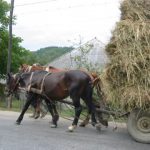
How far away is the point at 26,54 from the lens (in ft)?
131

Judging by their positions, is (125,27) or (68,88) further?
(68,88)

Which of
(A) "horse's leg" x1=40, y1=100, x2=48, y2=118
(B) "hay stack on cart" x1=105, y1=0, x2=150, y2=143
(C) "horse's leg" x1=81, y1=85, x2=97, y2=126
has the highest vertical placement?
(B) "hay stack on cart" x1=105, y1=0, x2=150, y2=143

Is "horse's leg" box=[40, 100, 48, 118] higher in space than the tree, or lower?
lower

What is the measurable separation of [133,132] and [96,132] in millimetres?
1248

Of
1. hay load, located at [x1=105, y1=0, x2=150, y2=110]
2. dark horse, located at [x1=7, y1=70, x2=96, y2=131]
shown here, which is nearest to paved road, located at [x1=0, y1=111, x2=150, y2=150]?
dark horse, located at [x1=7, y1=70, x2=96, y2=131]

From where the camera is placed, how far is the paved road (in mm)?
8102

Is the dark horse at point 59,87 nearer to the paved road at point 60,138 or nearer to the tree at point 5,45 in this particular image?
the paved road at point 60,138

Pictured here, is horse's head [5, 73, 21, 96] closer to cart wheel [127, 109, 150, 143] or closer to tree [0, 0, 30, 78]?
cart wheel [127, 109, 150, 143]

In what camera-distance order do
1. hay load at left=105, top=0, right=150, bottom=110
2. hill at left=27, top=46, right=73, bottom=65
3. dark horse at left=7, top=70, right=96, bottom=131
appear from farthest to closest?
hill at left=27, top=46, right=73, bottom=65 < dark horse at left=7, top=70, right=96, bottom=131 < hay load at left=105, top=0, right=150, bottom=110

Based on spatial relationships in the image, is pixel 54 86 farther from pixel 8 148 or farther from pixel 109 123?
pixel 8 148

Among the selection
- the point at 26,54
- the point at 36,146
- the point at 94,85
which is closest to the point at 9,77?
the point at 94,85

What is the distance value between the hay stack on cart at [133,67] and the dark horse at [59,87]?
131 centimetres

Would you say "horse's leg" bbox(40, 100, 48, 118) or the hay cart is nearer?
the hay cart

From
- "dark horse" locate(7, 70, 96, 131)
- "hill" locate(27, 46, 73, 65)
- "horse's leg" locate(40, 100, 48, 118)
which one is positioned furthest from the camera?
"hill" locate(27, 46, 73, 65)
